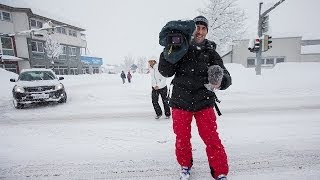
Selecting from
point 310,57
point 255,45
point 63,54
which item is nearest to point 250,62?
point 310,57

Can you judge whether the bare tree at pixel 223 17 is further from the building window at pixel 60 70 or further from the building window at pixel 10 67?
the building window at pixel 60 70

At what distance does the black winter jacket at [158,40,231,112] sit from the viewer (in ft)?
8.18

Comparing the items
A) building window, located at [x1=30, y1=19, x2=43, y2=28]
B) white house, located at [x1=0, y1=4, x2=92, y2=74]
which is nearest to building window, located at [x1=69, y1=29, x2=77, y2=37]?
white house, located at [x1=0, y1=4, x2=92, y2=74]

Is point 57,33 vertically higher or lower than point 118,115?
higher

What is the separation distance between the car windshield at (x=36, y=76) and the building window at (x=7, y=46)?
28.0 m

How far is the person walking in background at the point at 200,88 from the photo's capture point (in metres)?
2.49

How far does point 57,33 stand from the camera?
41.7 m

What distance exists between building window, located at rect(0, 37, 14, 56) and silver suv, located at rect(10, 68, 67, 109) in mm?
28345

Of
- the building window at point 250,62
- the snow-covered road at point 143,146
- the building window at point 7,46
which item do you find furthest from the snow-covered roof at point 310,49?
the building window at point 7,46

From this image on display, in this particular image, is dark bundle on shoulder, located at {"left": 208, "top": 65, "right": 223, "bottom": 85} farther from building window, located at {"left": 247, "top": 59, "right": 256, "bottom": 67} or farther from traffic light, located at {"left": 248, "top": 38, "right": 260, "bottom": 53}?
building window, located at {"left": 247, "top": 59, "right": 256, "bottom": 67}

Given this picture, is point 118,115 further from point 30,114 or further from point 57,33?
point 57,33

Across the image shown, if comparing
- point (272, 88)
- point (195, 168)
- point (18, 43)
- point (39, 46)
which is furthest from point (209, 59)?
point (39, 46)

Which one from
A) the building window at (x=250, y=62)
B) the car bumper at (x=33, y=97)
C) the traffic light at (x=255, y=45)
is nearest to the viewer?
the car bumper at (x=33, y=97)

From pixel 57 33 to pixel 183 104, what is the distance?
44589mm
